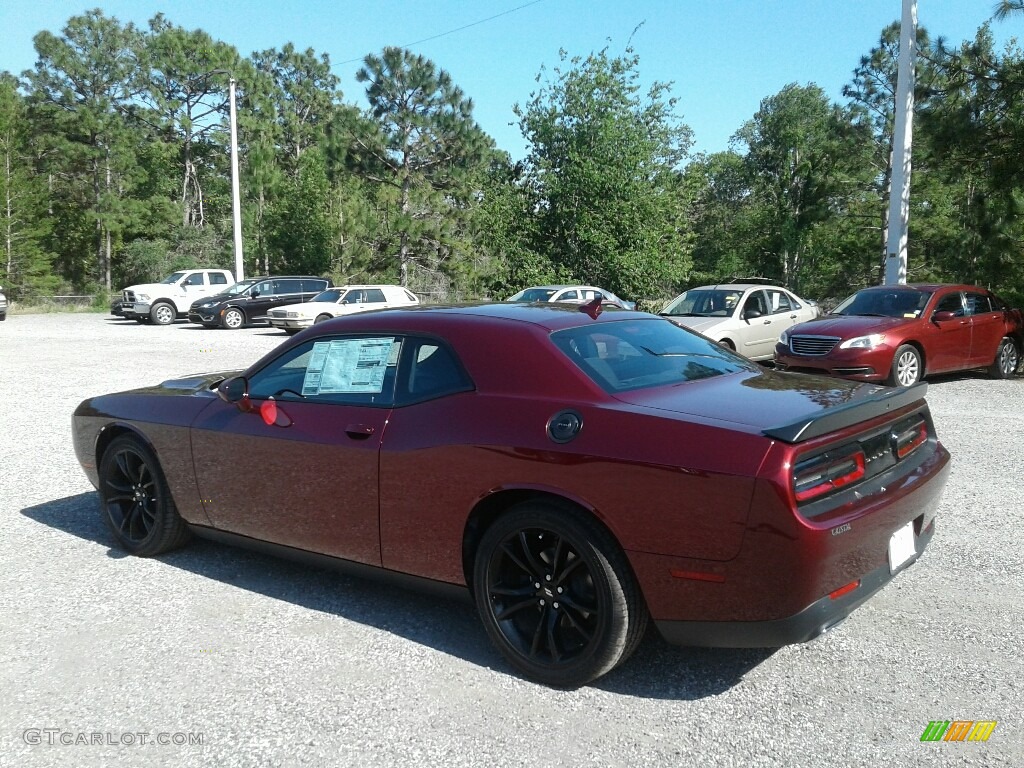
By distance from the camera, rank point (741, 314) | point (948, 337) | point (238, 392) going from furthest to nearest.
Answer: point (741, 314)
point (948, 337)
point (238, 392)

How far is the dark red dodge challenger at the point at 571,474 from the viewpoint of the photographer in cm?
312

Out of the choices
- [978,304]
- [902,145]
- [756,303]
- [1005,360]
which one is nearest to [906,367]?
[978,304]

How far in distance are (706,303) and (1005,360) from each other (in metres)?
4.79

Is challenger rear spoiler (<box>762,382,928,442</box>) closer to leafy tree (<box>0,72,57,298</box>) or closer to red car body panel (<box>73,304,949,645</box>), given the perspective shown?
red car body panel (<box>73,304,949,645</box>)

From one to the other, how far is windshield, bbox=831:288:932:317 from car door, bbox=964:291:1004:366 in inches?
36.8

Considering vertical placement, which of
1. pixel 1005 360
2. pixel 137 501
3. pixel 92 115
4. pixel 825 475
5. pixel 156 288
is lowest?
pixel 137 501

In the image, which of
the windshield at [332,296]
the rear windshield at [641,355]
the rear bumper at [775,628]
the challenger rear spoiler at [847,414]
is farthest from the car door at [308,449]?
the windshield at [332,296]

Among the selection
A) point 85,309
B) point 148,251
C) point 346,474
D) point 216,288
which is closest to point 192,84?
point 148,251

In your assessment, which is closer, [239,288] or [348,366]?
[348,366]

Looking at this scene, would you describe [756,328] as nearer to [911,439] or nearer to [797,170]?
[911,439]

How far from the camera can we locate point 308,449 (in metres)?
4.24

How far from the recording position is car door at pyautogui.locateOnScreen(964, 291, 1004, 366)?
509 inches

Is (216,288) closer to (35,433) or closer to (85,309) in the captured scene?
(85,309)

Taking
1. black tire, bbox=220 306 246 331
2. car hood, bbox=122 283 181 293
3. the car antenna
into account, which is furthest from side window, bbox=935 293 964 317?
car hood, bbox=122 283 181 293
